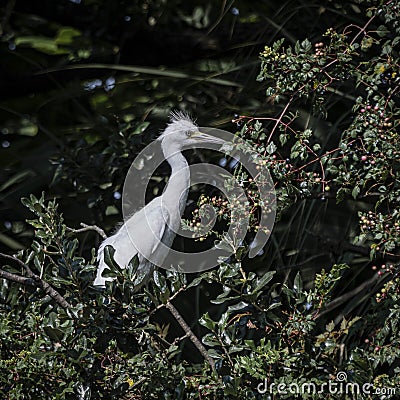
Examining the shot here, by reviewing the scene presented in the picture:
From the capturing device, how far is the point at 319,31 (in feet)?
6.36

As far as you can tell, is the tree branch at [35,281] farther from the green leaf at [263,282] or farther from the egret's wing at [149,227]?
the egret's wing at [149,227]

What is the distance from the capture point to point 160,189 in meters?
2.26

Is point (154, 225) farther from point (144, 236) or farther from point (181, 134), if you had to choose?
point (181, 134)

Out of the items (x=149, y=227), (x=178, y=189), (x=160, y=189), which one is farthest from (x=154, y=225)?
(x=160, y=189)

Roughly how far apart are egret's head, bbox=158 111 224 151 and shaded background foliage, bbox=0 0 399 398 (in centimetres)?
7

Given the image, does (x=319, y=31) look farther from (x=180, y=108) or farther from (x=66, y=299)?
(x=66, y=299)

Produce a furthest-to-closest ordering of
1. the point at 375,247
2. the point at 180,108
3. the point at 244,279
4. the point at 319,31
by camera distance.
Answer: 1. the point at 180,108
2. the point at 319,31
3. the point at 375,247
4. the point at 244,279

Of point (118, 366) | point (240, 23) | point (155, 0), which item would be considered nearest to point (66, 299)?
point (118, 366)

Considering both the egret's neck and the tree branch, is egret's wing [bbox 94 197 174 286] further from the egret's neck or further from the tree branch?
the tree branch

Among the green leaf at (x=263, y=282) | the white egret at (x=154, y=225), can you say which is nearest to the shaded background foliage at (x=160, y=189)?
the green leaf at (x=263, y=282)

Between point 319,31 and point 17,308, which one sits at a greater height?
point 319,31

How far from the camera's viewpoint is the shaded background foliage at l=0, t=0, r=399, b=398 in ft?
3.61

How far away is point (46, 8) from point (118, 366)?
2023 millimetres

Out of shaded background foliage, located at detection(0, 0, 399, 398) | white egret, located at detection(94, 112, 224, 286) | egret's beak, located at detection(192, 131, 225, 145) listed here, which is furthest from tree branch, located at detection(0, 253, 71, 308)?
egret's beak, located at detection(192, 131, 225, 145)
